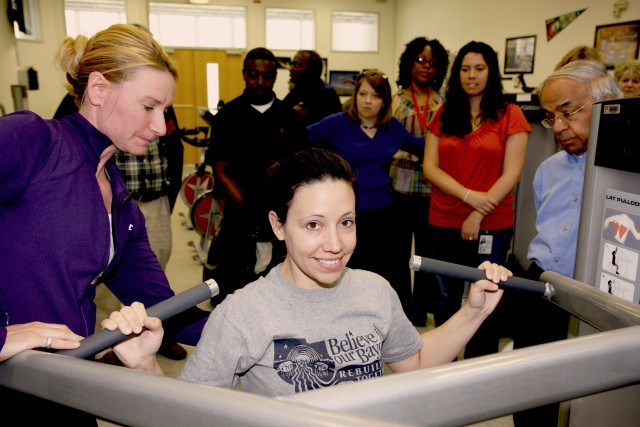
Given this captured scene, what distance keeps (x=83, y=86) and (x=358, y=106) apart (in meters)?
1.78

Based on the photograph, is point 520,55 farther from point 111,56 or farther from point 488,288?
point 111,56

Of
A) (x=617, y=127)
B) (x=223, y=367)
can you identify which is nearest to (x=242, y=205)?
(x=223, y=367)

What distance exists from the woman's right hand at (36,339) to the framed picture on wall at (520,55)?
7639mm

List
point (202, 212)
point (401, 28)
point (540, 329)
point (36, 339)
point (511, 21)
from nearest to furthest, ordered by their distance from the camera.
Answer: point (36, 339) → point (540, 329) → point (202, 212) → point (511, 21) → point (401, 28)

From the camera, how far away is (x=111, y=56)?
122 cm

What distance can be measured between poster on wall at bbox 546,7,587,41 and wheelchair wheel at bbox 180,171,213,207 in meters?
4.75

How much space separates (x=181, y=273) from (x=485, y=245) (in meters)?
2.80

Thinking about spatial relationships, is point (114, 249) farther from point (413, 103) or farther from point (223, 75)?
point (223, 75)

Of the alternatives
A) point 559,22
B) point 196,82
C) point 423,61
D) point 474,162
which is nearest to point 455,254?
point 474,162

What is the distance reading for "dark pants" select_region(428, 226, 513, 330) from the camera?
8.21 feet

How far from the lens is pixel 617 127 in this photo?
1061 mm

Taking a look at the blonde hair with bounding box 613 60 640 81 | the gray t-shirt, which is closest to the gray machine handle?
the gray t-shirt

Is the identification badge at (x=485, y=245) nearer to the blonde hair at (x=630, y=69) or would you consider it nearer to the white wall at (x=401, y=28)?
the blonde hair at (x=630, y=69)

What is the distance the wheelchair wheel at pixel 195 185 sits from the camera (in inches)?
221
